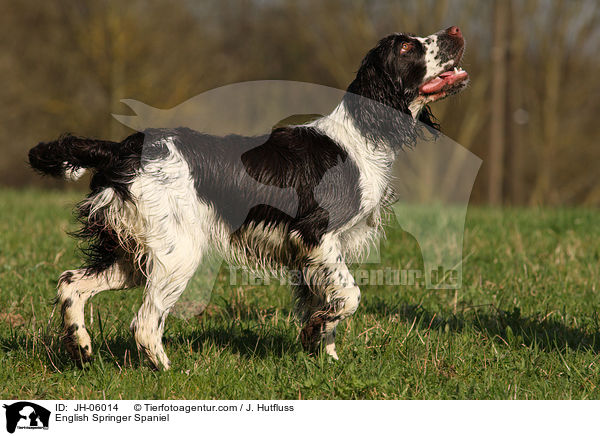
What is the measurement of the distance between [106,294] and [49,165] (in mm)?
1662

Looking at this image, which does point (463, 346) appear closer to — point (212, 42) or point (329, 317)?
point (329, 317)

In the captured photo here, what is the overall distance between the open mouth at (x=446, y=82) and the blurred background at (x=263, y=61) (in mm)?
14163

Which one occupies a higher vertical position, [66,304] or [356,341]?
[66,304]

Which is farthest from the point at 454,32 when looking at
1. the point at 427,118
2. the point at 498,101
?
the point at 498,101

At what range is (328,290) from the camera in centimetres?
356

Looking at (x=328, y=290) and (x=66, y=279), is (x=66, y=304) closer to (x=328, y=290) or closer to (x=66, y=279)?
(x=66, y=279)

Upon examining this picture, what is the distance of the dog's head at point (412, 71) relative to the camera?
3.66 metres

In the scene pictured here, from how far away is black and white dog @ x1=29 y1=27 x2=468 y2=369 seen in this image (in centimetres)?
337

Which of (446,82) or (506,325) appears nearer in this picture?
(446,82)

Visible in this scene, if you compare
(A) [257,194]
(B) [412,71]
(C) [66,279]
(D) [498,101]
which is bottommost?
(C) [66,279]

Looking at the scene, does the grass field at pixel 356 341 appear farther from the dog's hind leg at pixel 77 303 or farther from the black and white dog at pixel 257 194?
the black and white dog at pixel 257 194

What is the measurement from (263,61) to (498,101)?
8556 mm

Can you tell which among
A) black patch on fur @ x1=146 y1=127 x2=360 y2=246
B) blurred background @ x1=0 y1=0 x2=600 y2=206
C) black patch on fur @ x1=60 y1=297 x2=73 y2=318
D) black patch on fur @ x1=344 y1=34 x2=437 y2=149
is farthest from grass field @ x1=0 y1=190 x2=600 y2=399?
blurred background @ x1=0 y1=0 x2=600 y2=206
